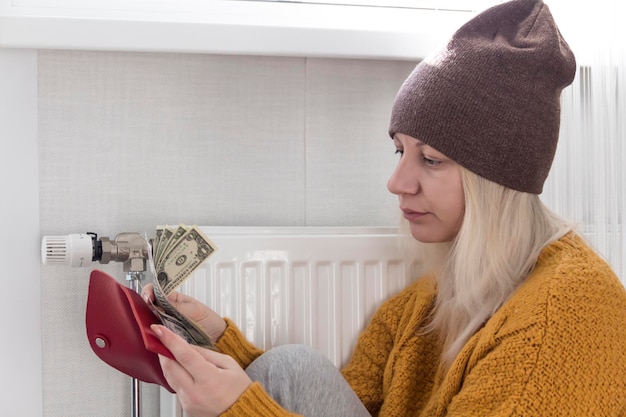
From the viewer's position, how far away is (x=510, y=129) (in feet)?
3.71

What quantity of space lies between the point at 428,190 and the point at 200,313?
0.43 metres

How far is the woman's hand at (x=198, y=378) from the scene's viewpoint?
101cm

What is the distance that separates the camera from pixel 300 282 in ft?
4.76

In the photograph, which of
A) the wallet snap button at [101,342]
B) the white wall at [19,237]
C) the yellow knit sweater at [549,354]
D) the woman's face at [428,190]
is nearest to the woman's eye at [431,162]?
the woman's face at [428,190]

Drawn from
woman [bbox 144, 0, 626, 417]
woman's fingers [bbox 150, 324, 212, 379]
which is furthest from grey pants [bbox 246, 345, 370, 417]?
woman's fingers [bbox 150, 324, 212, 379]

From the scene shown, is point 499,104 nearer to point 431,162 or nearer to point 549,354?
point 431,162

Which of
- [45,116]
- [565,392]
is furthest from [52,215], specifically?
[565,392]

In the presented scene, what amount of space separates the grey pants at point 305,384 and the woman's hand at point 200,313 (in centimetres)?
10

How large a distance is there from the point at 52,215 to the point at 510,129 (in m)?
0.83

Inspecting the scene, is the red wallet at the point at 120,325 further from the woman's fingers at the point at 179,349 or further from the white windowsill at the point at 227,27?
the white windowsill at the point at 227,27

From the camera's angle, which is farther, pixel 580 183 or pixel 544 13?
pixel 580 183

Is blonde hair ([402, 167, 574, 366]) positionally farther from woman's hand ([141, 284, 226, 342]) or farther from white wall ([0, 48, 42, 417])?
white wall ([0, 48, 42, 417])

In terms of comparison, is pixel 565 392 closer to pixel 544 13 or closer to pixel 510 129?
pixel 510 129

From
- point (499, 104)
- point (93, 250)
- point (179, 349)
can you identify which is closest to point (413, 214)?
point (499, 104)
